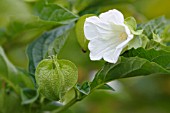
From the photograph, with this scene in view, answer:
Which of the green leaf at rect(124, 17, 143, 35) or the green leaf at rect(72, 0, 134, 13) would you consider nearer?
the green leaf at rect(124, 17, 143, 35)

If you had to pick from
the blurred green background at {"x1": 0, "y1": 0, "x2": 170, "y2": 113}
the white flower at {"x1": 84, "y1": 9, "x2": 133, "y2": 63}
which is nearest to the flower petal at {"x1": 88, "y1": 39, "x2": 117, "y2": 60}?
the white flower at {"x1": 84, "y1": 9, "x2": 133, "y2": 63}

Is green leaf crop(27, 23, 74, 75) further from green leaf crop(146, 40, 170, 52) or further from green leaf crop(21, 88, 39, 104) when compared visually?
green leaf crop(146, 40, 170, 52)

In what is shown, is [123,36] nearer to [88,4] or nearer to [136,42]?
[136,42]

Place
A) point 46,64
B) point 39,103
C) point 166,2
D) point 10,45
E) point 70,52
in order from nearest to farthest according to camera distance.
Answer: point 46,64, point 39,103, point 10,45, point 70,52, point 166,2

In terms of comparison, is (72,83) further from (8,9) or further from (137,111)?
(137,111)

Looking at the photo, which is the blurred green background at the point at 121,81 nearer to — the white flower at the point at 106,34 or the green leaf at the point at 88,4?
the green leaf at the point at 88,4

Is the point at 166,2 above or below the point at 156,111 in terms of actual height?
above

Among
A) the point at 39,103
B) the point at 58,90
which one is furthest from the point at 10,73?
the point at 58,90
